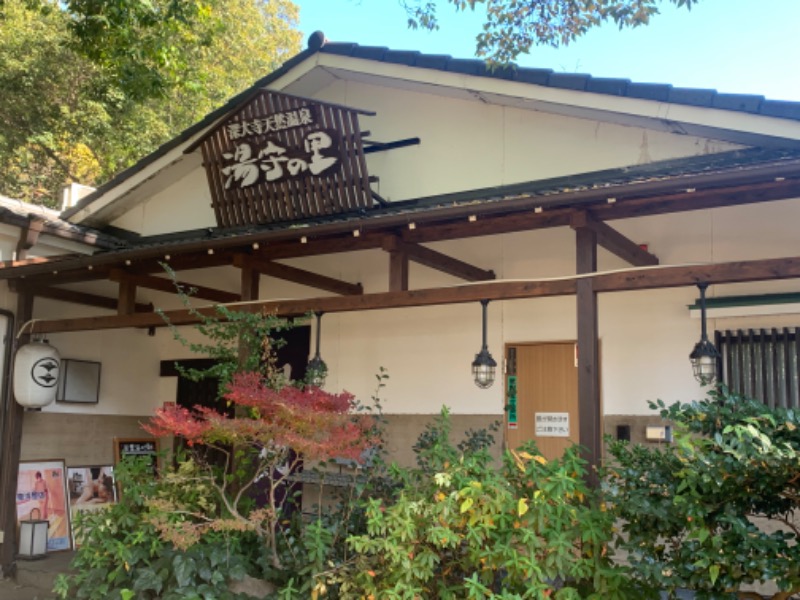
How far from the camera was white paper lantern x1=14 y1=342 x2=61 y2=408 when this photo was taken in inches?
318

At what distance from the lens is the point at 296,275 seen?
308 inches

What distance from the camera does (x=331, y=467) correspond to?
8.66 metres

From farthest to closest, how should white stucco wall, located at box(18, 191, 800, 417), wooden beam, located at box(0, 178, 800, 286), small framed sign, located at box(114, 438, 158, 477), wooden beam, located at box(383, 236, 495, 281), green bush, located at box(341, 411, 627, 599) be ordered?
small framed sign, located at box(114, 438, 158, 477), white stucco wall, located at box(18, 191, 800, 417), wooden beam, located at box(383, 236, 495, 281), wooden beam, located at box(0, 178, 800, 286), green bush, located at box(341, 411, 627, 599)

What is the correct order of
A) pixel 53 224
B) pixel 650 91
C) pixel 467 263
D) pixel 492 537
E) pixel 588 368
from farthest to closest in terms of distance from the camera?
pixel 53 224
pixel 467 263
pixel 650 91
pixel 588 368
pixel 492 537

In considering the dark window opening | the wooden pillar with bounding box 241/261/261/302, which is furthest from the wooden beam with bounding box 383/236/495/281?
the dark window opening

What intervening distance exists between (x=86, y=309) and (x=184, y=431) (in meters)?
5.69

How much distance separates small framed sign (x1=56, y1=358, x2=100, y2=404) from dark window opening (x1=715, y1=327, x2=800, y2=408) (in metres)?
7.81

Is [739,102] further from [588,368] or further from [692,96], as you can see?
[588,368]

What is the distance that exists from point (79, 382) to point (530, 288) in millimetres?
6766

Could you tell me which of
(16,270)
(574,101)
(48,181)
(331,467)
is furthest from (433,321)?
(48,181)

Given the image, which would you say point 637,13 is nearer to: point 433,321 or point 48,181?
point 433,321

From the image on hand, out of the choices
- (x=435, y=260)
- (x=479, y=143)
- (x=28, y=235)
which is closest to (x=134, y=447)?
(x=28, y=235)

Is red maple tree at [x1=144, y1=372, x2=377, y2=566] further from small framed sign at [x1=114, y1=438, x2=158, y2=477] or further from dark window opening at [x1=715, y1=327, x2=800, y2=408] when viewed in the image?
small framed sign at [x1=114, y1=438, x2=158, y2=477]

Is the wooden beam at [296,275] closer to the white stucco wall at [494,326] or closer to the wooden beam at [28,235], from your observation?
the white stucco wall at [494,326]
